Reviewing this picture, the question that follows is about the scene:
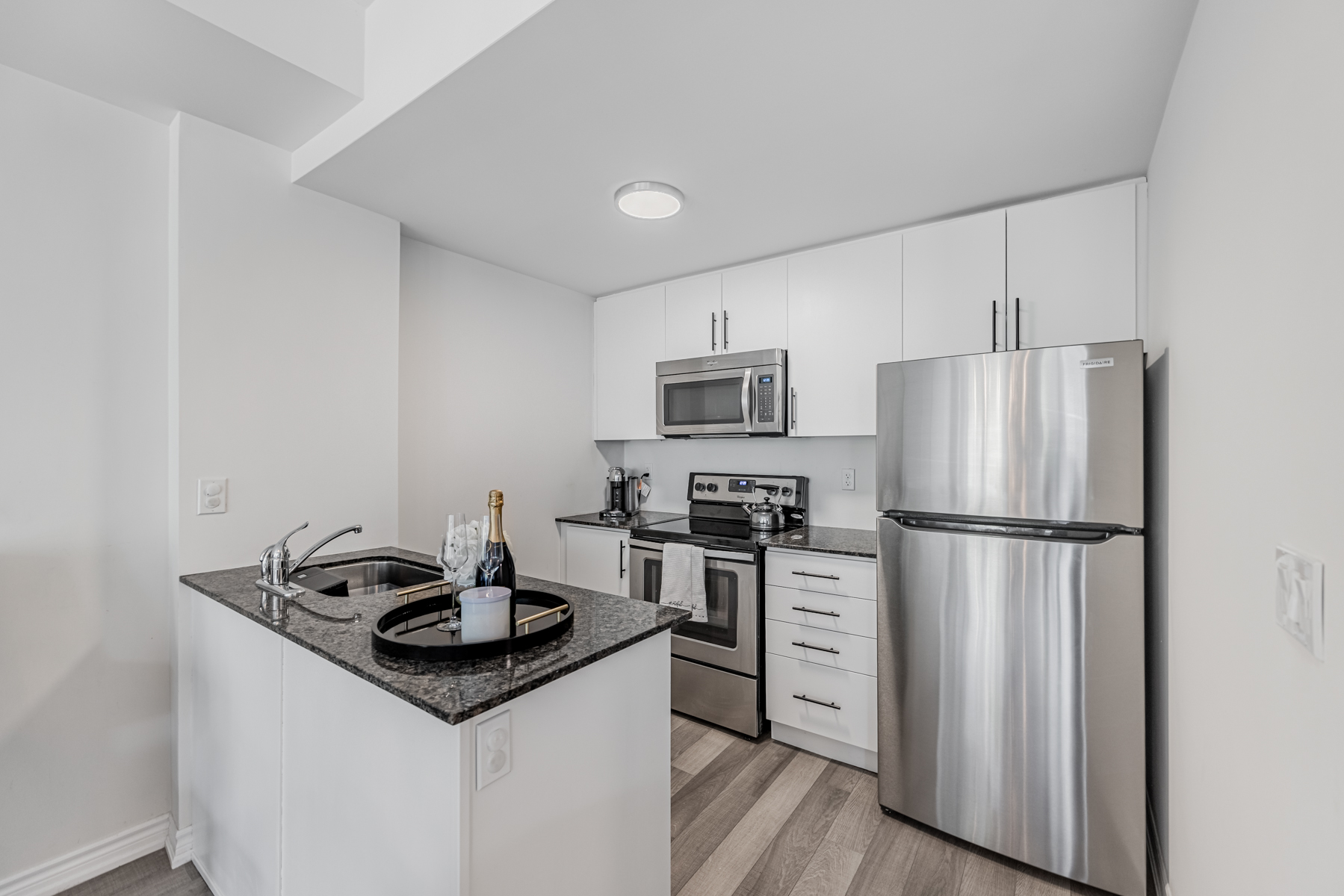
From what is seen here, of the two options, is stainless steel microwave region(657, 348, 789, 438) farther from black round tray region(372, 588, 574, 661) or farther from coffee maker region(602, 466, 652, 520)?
black round tray region(372, 588, 574, 661)

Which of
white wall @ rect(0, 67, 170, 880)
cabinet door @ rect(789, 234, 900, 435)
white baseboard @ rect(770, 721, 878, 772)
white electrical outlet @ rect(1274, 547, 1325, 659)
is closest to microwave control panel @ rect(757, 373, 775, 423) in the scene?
cabinet door @ rect(789, 234, 900, 435)

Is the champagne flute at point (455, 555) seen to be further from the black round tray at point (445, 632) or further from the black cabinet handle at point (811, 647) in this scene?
the black cabinet handle at point (811, 647)

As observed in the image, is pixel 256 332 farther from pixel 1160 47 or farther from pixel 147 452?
pixel 1160 47

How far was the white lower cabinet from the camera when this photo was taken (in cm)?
229

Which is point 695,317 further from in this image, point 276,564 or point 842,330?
point 276,564

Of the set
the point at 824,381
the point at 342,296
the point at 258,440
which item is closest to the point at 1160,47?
the point at 824,381

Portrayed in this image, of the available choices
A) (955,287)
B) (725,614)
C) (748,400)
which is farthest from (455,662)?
(955,287)

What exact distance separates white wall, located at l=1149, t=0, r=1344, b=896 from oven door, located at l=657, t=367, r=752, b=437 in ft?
5.42

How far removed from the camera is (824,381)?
269 cm

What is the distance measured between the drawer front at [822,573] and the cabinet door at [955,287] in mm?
909

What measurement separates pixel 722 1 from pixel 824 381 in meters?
1.70

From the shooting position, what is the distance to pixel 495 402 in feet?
10.0

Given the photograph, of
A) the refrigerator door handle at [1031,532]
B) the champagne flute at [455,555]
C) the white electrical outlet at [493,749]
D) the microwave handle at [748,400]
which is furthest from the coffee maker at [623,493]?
the white electrical outlet at [493,749]

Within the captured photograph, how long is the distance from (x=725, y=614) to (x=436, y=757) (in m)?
1.78
